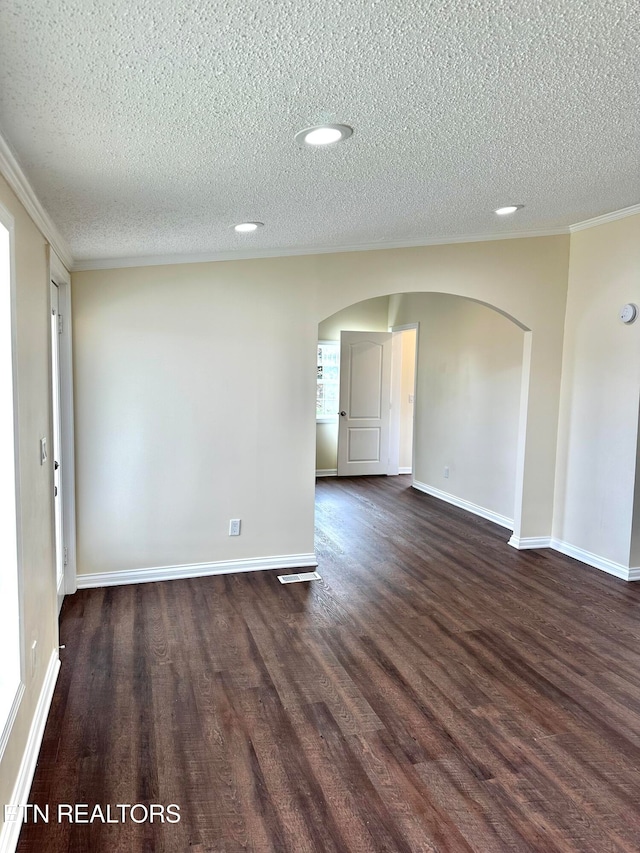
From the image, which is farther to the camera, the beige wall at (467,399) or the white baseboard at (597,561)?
the beige wall at (467,399)

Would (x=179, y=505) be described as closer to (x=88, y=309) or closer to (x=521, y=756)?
(x=88, y=309)

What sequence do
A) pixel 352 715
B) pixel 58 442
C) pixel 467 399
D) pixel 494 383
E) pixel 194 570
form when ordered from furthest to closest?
1. pixel 467 399
2. pixel 494 383
3. pixel 194 570
4. pixel 58 442
5. pixel 352 715

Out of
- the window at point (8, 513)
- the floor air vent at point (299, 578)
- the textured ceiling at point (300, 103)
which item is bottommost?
the floor air vent at point (299, 578)

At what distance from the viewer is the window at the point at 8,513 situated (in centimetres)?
185

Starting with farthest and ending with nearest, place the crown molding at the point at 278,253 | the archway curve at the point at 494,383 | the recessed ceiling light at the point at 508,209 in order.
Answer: the archway curve at the point at 494,383 → the crown molding at the point at 278,253 → the recessed ceiling light at the point at 508,209

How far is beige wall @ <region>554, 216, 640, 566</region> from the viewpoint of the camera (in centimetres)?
389

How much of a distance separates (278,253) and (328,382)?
4093mm

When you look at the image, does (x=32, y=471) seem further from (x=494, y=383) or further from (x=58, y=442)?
(x=494, y=383)

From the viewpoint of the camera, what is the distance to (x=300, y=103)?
5.39 ft

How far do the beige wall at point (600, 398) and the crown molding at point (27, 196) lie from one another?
12.1 ft

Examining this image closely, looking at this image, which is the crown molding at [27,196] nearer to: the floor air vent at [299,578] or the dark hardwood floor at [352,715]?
the dark hardwood floor at [352,715]

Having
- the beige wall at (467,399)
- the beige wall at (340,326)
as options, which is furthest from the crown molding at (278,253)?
the beige wall at (340,326)

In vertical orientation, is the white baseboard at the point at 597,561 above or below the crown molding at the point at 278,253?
below

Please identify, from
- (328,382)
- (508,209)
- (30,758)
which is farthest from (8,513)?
(328,382)
